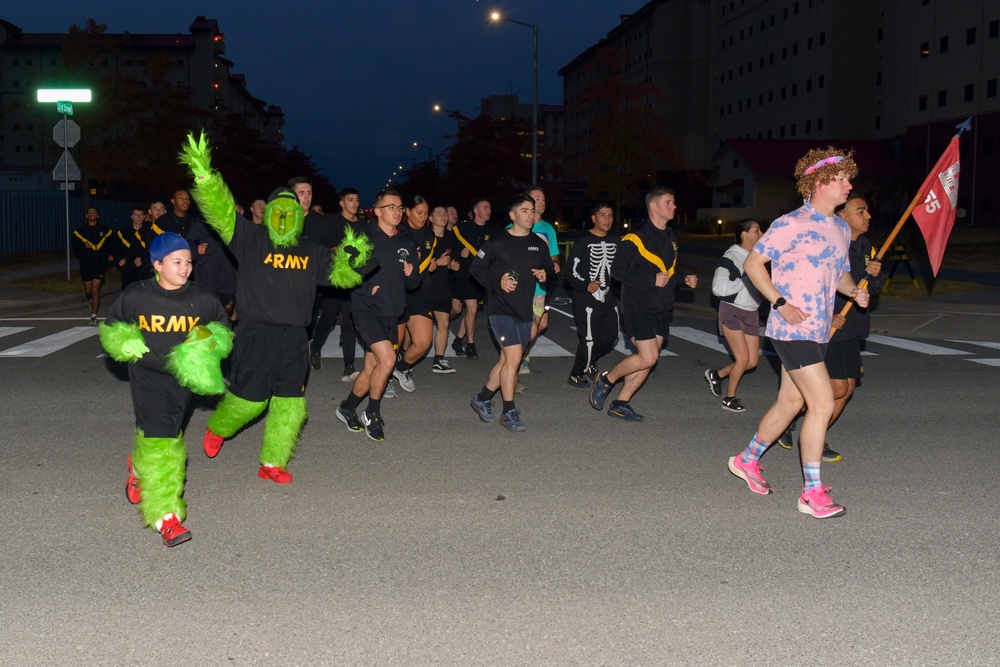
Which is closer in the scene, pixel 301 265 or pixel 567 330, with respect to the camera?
pixel 301 265

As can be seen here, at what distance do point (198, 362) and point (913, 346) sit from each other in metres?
11.4

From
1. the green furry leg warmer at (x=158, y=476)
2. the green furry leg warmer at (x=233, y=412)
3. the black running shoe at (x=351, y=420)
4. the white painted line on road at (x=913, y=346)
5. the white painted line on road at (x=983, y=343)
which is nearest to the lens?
the green furry leg warmer at (x=158, y=476)

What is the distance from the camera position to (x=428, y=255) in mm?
9586

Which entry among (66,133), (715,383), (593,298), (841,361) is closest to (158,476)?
(841,361)

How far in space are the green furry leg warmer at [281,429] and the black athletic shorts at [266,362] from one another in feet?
0.20

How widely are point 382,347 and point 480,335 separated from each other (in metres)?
7.48

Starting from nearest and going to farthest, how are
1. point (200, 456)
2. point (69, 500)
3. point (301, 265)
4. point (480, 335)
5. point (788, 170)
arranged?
point (69, 500) < point (301, 265) < point (200, 456) < point (480, 335) < point (788, 170)

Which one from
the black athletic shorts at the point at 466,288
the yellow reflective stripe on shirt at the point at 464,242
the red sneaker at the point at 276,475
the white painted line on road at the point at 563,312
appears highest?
the yellow reflective stripe on shirt at the point at 464,242

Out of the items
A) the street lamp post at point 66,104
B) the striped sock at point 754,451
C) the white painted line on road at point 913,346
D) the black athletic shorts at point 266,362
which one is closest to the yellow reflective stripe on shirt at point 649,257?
the striped sock at point 754,451

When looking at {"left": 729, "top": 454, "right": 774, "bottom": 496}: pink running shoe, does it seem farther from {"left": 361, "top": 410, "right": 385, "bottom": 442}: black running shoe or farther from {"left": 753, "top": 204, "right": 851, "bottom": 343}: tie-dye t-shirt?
{"left": 361, "top": 410, "right": 385, "bottom": 442}: black running shoe

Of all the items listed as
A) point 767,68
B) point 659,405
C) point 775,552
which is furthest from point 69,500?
point 767,68

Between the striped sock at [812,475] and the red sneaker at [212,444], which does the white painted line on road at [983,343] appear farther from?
the red sneaker at [212,444]

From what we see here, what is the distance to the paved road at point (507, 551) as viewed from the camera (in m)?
4.05

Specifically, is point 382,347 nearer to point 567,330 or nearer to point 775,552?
point 775,552
